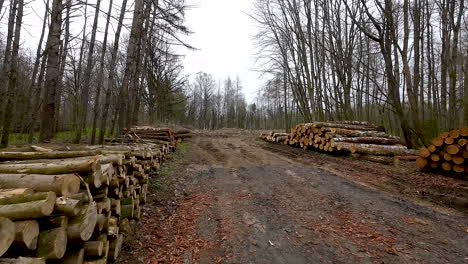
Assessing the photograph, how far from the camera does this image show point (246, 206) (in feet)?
17.4

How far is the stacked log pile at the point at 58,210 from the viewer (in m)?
1.85

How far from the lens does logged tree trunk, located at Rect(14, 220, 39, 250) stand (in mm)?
1783

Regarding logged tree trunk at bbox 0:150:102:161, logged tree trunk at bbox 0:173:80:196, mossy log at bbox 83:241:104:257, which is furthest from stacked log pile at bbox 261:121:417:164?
logged tree trunk at bbox 0:173:80:196

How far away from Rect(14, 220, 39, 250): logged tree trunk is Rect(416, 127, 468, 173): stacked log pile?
869cm

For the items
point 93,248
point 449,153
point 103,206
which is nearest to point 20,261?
point 93,248

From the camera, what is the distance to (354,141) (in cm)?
1069

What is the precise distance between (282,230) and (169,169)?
5.05 meters

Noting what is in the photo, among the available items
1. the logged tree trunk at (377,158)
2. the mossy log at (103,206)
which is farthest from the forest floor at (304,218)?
the logged tree trunk at (377,158)

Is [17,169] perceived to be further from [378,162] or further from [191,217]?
[378,162]

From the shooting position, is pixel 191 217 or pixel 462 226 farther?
pixel 191 217

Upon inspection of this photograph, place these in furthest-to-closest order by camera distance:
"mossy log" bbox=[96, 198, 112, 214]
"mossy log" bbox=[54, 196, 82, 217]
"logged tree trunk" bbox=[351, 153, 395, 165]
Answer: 1. "logged tree trunk" bbox=[351, 153, 395, 165]
2. "mossy log" bbox=[96, 198, 112, 214]
3. "mossy log" bbox=[54, 196, 82, 217]

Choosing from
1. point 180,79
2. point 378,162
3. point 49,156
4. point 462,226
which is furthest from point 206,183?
point 180,79

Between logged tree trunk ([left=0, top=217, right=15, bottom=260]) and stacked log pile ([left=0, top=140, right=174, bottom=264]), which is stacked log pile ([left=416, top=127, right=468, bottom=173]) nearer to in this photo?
stacked log pile ([left=0, top=140, right=174, bottom=264])

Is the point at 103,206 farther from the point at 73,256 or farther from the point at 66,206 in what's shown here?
the point at 66,206
